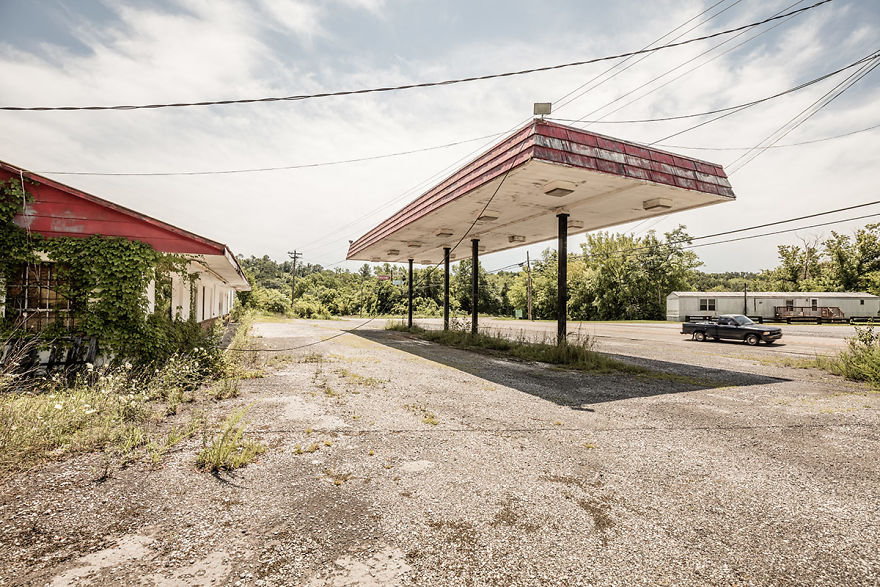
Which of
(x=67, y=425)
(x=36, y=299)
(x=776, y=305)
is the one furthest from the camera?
(x=776, y=305)

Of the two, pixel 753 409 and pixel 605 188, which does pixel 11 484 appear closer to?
pixel 753 409

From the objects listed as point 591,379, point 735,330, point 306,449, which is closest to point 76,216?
point 306,449

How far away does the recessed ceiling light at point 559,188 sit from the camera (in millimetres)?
9383

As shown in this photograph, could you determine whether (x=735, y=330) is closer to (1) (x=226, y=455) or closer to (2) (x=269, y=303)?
(1) (x=226, y=455)

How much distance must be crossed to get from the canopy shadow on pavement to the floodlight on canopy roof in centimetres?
434

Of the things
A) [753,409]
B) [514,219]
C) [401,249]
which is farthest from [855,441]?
[401,249]

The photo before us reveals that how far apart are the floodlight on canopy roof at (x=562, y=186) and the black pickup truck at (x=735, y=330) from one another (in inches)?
333

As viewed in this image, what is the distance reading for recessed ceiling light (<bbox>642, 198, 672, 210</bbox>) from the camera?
10.3 metres

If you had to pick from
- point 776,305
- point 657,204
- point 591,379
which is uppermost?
point 657,204

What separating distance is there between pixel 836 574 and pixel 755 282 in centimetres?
7807

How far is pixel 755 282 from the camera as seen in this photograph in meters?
63.7

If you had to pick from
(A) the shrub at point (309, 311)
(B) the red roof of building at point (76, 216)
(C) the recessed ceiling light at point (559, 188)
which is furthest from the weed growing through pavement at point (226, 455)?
(A) the shrub at point (309, 311)

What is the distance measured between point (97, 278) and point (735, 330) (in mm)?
22262

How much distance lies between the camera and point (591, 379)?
880 centimetres
